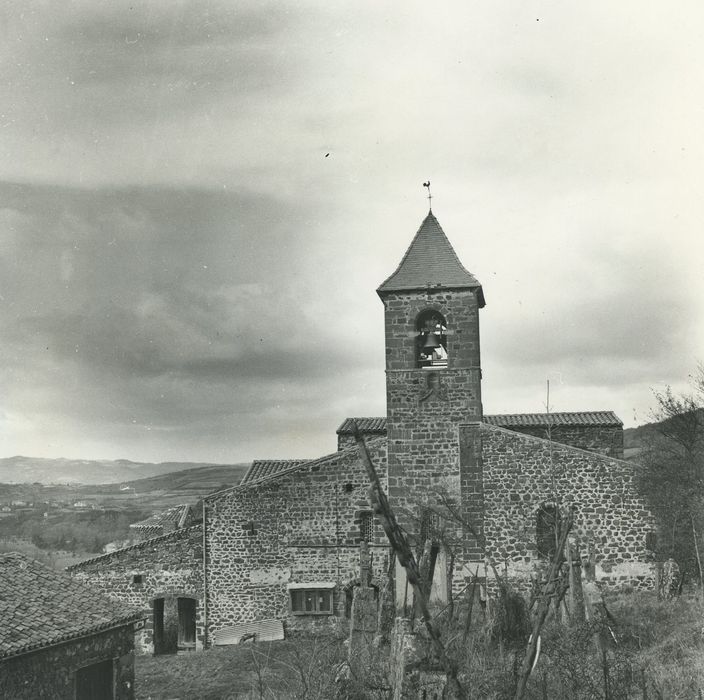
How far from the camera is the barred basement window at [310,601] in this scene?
18812 mm

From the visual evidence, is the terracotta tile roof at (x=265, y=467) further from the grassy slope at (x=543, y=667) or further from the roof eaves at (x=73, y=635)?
the roof eaves at (x=73, y=635)

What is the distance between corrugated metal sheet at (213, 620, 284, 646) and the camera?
18328 mm

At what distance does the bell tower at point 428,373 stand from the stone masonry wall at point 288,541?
899 millimetres

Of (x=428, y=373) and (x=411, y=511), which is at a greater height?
(x=428, y=373)

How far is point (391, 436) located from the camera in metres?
18.7

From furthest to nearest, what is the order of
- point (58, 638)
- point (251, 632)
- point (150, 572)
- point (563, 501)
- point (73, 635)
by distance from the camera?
point (150, 572)
point (251, 632)
point (563, 501)
point (73, 635)
point (58, 638)

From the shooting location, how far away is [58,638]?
39.9 ft

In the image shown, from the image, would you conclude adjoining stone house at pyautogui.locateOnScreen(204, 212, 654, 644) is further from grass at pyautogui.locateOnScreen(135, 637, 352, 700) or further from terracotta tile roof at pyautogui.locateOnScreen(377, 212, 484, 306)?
grass at pyautogui.locateOnScreen(135, 637, 352, 700)

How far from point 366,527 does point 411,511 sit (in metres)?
1.68

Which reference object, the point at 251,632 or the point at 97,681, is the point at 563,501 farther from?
the point at 97,681

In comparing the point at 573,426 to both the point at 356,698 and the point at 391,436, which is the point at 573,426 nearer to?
the point at 391,436

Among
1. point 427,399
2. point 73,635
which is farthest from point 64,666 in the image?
point 427,399

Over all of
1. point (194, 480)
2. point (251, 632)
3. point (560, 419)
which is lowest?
point (251, 632)

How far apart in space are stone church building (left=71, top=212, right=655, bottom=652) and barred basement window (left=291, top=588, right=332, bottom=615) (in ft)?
0.09
